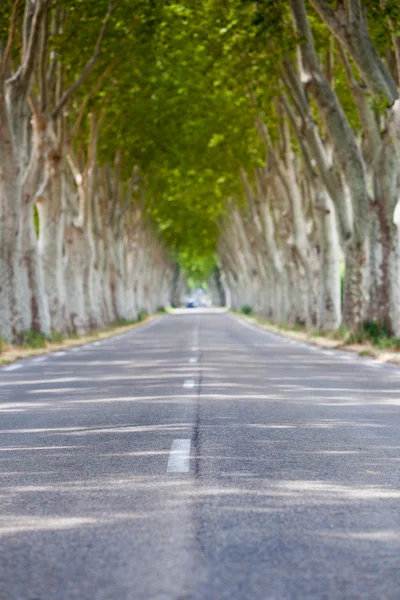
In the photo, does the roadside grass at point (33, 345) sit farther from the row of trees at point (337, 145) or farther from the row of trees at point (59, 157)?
the row of trees at point (337, 145)

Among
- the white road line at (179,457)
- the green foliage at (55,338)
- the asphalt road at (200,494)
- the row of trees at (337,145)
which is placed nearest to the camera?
the asphalt road at (200,494)

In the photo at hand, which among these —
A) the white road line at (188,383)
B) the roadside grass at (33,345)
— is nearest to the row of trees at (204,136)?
the roadside grass at (33,345)

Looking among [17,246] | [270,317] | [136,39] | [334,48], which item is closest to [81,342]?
[17,246]

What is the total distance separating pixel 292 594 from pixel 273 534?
3.55 feet

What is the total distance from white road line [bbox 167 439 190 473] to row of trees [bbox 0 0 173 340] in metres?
16.2

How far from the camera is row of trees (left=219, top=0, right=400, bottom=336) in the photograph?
2067 cm

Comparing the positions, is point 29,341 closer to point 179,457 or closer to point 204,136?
point 179,457

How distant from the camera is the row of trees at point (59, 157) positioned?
2452 cm

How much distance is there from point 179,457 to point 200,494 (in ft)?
4.66

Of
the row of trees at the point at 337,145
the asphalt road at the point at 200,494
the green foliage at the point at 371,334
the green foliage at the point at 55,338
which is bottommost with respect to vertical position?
the asphalt road at the point at 200,494

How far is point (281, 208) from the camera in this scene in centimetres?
3862

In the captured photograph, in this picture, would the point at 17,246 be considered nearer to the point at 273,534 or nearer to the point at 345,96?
the point at 345,96

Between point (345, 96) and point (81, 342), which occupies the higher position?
point (345, 96)

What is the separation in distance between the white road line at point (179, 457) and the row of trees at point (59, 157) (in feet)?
53.2
